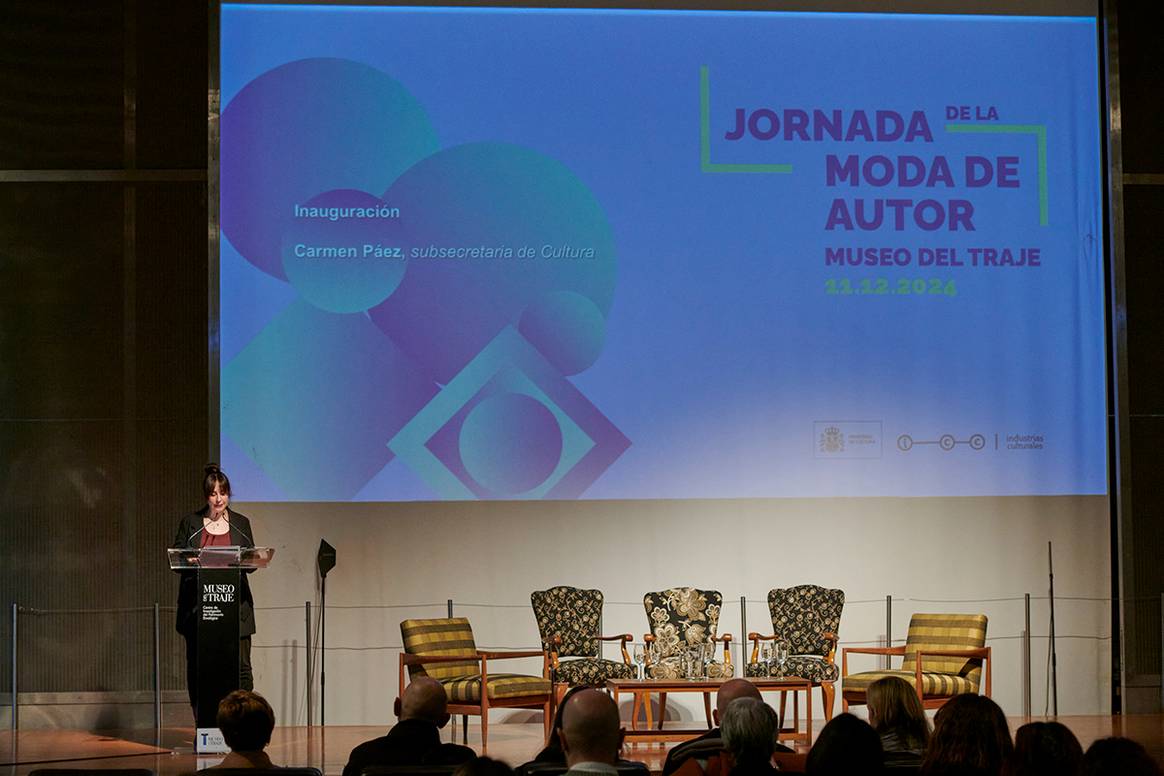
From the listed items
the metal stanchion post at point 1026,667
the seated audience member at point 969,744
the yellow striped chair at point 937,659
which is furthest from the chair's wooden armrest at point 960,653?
the seated audience member at point 969,744

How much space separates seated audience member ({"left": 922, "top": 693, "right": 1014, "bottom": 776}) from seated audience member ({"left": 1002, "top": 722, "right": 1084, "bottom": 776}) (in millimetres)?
117

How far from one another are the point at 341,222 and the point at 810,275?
2770 mm

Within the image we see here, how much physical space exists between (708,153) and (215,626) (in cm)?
399

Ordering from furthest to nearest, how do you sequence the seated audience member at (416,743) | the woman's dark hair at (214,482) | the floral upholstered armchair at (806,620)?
the floral upholstered armchair at (806,620), the woman's dark hair at (214,482), the seated audience member at (416,743)

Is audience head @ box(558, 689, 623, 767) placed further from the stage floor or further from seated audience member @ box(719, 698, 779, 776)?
the stage floor

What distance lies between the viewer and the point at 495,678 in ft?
23.1

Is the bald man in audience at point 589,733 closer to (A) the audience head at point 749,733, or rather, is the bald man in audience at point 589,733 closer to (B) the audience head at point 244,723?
(A) the audience head at point 749,733

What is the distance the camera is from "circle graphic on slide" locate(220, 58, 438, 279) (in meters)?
8.24

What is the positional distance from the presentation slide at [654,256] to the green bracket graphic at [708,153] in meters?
0.03

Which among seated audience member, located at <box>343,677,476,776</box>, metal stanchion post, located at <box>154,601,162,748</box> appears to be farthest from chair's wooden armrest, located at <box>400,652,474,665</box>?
seated audience member, located at <box>343,677,476,776</box>

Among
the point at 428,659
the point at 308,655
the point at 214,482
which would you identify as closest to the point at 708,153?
the point at 428,659

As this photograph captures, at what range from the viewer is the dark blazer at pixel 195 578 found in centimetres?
691

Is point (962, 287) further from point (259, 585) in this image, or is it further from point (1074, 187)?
point (259, 585)

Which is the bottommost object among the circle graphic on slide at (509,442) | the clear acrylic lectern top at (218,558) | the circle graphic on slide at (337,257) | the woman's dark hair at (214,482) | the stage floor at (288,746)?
Result: the stage floor at (288,746)
